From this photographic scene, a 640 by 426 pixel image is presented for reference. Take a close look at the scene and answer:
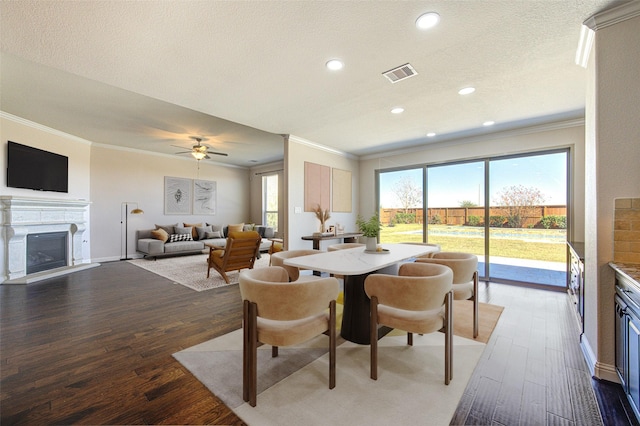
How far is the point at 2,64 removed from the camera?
2846 millimetres

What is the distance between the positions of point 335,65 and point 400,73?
689mm

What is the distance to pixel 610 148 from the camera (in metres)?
1.90

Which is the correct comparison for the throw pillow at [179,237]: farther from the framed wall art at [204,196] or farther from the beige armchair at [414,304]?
the beige armchair at [414,304]

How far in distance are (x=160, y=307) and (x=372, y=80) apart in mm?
3763

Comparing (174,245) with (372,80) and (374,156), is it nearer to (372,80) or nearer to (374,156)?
(374,156)

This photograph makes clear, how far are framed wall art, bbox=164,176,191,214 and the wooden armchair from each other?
12.3ft

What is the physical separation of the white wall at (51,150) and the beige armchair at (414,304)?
6.18m

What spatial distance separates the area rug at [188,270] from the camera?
444cm

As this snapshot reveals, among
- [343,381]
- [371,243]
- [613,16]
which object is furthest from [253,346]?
[613,16]

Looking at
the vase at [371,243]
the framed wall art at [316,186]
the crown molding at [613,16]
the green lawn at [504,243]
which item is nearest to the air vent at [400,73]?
the crown molding at [613,16]

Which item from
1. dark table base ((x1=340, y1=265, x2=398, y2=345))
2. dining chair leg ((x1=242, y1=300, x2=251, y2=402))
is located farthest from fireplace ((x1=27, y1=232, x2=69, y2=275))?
dark table base ((x1=340, y1=265, x2=398, y2=345))

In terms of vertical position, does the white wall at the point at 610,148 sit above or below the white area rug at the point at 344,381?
above

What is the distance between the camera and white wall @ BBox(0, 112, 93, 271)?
442cm

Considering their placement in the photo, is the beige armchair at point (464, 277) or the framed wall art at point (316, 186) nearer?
the beige armchair at point (464, 277)
